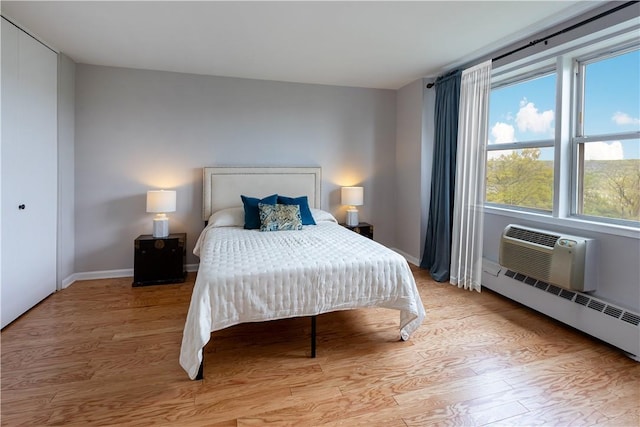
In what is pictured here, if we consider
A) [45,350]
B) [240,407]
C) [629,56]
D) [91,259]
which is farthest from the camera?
[91,259]

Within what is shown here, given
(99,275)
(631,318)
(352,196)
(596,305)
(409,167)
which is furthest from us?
(409,167)

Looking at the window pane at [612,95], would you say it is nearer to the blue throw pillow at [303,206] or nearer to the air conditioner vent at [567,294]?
the air conditioner vent at [567,294]

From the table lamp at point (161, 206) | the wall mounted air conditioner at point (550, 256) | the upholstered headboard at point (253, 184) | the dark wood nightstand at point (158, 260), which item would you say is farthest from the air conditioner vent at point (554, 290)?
the table lamp at point (161, 206)

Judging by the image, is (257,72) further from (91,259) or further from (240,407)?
(240,407)

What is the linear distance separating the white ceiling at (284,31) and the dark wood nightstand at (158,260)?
1941 millimetres

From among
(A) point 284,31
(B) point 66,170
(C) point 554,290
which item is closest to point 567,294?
(C) point 554,290

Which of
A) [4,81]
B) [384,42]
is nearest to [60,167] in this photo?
[4,81]

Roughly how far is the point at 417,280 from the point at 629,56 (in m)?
2.66

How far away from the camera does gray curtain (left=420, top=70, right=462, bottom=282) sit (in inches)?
147

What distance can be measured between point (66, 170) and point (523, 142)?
15.6 ft

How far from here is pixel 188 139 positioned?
3988mm

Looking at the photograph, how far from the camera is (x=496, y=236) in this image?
347 cm

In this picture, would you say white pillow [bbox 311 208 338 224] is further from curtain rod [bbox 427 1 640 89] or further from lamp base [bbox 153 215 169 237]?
curtain rod [bbox 427 1 640 89]

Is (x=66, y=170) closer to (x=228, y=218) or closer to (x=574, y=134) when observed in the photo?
(x=228, y=218)
